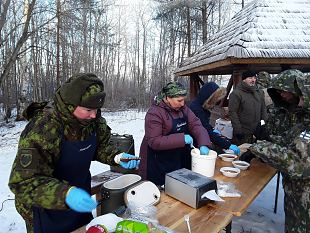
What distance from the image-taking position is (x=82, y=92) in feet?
5.29

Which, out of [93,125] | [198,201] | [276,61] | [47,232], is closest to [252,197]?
[198,201]

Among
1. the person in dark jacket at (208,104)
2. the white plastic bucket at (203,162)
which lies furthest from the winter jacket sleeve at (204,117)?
the white plastic bucket at (203,162)

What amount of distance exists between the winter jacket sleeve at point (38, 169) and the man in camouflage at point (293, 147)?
57.7 inches

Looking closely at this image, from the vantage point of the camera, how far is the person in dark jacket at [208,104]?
10.3ft

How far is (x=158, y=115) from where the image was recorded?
263 cm

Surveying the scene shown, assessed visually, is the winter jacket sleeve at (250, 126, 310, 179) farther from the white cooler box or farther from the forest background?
the forest background

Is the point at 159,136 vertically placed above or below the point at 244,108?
below

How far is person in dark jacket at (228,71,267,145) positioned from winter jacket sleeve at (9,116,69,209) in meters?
3.62

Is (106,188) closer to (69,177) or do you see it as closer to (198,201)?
(69,177)


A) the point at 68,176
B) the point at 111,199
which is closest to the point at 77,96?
the point at 68,176

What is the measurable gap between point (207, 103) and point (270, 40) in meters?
3.02

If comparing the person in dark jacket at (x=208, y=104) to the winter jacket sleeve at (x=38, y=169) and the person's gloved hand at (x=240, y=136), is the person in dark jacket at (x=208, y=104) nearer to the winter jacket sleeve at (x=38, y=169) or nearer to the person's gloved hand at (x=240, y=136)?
the person's gloved hand at (x=240, y=136)

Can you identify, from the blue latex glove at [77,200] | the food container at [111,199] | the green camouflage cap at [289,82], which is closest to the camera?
the blue latex glove at [77,200]

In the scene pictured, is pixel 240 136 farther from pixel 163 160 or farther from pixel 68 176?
pixel 68 176
